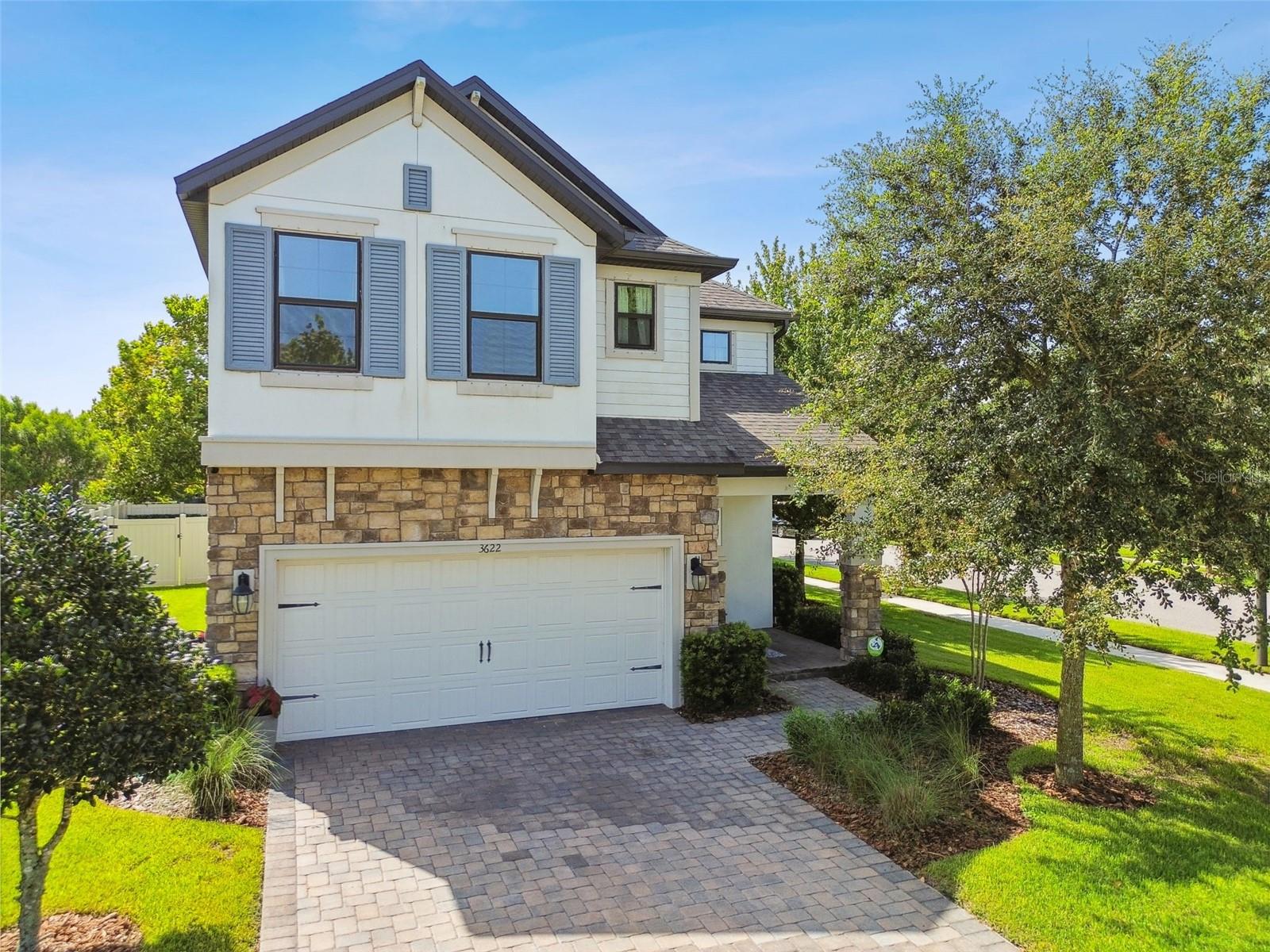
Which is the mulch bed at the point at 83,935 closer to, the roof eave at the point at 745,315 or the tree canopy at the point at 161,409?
the roof eave at the point at 745,315

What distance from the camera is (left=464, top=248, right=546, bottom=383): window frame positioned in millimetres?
9805

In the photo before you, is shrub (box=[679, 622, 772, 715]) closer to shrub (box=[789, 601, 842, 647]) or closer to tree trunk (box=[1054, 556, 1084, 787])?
tree trunk (box=[1054, 556, 1084, 787])

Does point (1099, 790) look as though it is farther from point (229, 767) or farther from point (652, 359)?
point (229, 767)

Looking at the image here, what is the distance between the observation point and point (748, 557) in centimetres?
1625

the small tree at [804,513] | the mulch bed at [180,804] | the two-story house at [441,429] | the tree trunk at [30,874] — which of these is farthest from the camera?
the small tree at [804,513]

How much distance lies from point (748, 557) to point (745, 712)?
5.63 m

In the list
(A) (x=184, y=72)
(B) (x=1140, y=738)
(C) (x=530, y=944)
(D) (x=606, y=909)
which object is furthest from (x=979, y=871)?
(A) (x=184, y=72)

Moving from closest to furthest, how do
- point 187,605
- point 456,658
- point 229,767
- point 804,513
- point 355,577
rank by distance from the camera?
point 229,767 → point 355,577 → point 456,658 → point 804,513 → point 187,605

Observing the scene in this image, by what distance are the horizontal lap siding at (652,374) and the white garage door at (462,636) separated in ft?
7.05

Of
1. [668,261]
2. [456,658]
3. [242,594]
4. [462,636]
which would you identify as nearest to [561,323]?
[668,261]

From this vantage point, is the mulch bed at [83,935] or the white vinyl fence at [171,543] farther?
the white vinyl fence at [171,543]

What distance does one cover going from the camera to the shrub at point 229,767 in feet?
24.5

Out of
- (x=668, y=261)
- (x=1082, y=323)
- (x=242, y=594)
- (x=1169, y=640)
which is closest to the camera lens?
(x=1082, y=323)

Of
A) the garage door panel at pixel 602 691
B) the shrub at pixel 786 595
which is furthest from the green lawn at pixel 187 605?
the shrub at pixel 786 595
